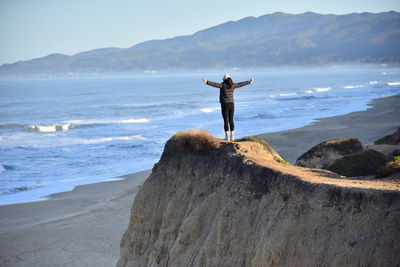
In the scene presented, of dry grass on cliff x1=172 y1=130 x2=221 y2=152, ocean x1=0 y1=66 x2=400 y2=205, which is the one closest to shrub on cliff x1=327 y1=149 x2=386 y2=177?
dry grass on cliff x1=172 y1=130 x2=221 y2=152

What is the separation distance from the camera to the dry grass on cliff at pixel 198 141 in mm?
10555

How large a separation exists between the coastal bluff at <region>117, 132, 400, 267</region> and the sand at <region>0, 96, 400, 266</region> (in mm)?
5971

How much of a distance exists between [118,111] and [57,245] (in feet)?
194

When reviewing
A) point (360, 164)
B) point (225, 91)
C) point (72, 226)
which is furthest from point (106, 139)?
point (225, 91)

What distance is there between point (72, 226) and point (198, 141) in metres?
11.0

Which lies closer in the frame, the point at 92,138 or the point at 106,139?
the point at 106,139

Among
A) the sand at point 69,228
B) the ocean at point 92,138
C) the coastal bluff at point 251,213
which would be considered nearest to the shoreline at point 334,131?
the ocean at point 92,138

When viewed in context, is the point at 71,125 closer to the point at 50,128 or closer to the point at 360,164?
the point at 50,128

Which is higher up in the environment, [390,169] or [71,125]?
[390,169]

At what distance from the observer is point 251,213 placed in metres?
8.90

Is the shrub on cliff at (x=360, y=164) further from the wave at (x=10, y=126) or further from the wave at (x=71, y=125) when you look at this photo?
the wave at (x=10, y=126)

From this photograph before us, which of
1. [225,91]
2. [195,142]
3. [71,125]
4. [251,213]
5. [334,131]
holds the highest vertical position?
[225,91]

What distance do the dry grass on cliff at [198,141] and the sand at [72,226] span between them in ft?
22.2

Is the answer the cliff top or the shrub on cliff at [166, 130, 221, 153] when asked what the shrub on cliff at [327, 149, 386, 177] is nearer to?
the cliff top
